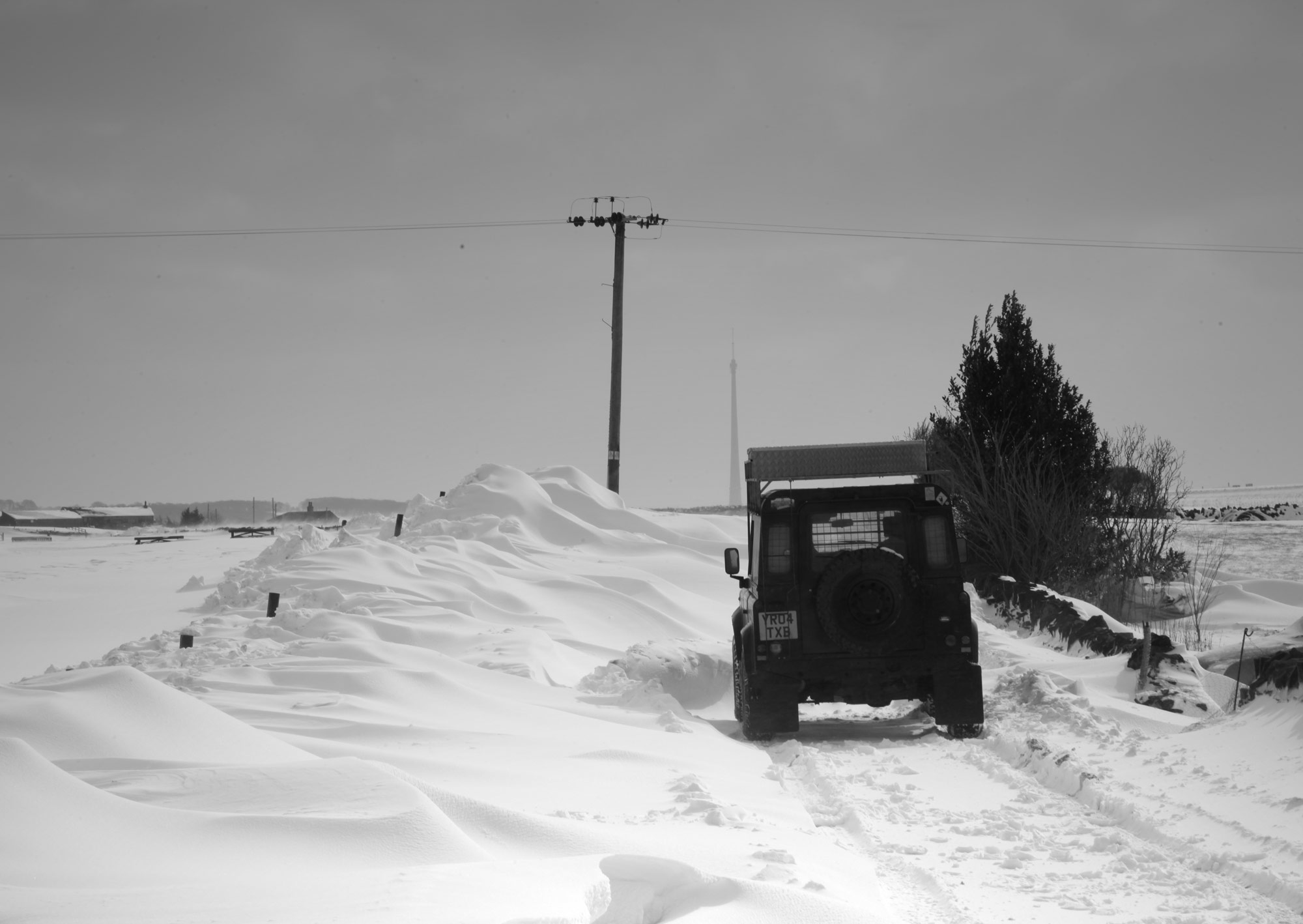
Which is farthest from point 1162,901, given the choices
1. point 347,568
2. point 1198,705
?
point 347,568

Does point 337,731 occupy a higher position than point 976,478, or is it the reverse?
point 976,478

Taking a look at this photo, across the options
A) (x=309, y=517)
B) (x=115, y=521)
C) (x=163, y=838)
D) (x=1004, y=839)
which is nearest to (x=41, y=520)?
(x=115, y=521)

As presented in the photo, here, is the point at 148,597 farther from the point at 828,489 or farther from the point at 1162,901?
the point at 1162,901

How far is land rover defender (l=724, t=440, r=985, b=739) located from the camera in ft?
32.6

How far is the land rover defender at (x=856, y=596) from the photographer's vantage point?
992cm

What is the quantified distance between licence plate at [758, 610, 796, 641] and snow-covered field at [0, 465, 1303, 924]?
0.94 m

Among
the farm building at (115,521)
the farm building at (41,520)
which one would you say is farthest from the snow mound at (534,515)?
the farm building at (115,521)

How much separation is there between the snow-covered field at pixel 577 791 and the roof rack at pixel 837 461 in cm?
235

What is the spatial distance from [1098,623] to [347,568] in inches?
428

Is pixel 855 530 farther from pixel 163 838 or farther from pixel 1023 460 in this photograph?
pixel 1023 460

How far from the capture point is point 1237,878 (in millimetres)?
5223

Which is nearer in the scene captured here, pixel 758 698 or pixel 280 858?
pixel 280 858

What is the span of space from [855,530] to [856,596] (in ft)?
2.39

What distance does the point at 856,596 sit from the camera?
995 cm
